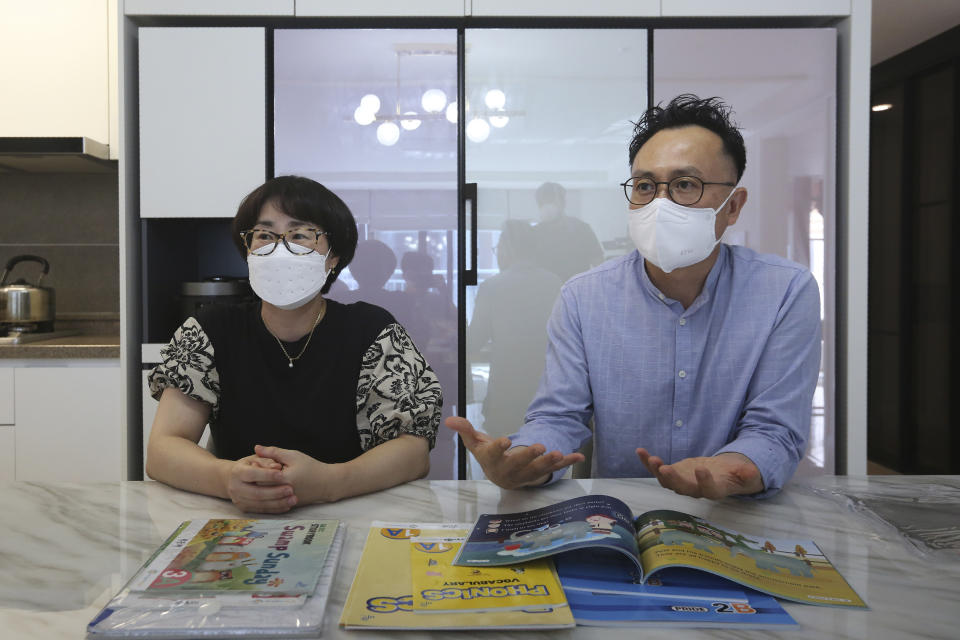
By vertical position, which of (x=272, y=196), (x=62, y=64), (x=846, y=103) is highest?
(x=62, y=64)

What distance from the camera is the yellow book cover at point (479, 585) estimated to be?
726mm

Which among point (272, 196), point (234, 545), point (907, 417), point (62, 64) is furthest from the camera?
point (907, 417)

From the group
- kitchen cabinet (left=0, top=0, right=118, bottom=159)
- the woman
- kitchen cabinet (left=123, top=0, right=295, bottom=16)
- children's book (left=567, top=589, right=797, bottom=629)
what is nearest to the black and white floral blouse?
the woman

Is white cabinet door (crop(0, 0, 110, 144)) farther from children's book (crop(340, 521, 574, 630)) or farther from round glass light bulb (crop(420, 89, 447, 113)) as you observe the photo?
children's book (crop(340, 521, 574, 630))

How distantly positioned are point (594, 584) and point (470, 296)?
183 cm

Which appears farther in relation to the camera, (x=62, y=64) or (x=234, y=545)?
(x=62, y=64)

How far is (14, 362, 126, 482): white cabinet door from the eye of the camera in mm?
2494

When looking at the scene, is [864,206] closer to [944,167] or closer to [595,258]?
[595,258]

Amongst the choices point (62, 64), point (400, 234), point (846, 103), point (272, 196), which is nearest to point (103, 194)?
point (62, 64)

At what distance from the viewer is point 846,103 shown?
251 centimetres

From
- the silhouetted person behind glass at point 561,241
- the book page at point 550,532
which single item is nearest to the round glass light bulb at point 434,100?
the silhouetted person behind glass at point 561,241

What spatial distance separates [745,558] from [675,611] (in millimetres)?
156

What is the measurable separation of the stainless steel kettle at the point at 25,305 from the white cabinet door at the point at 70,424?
0.30 metres

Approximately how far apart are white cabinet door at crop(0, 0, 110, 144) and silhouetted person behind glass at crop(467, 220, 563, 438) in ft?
4.97
